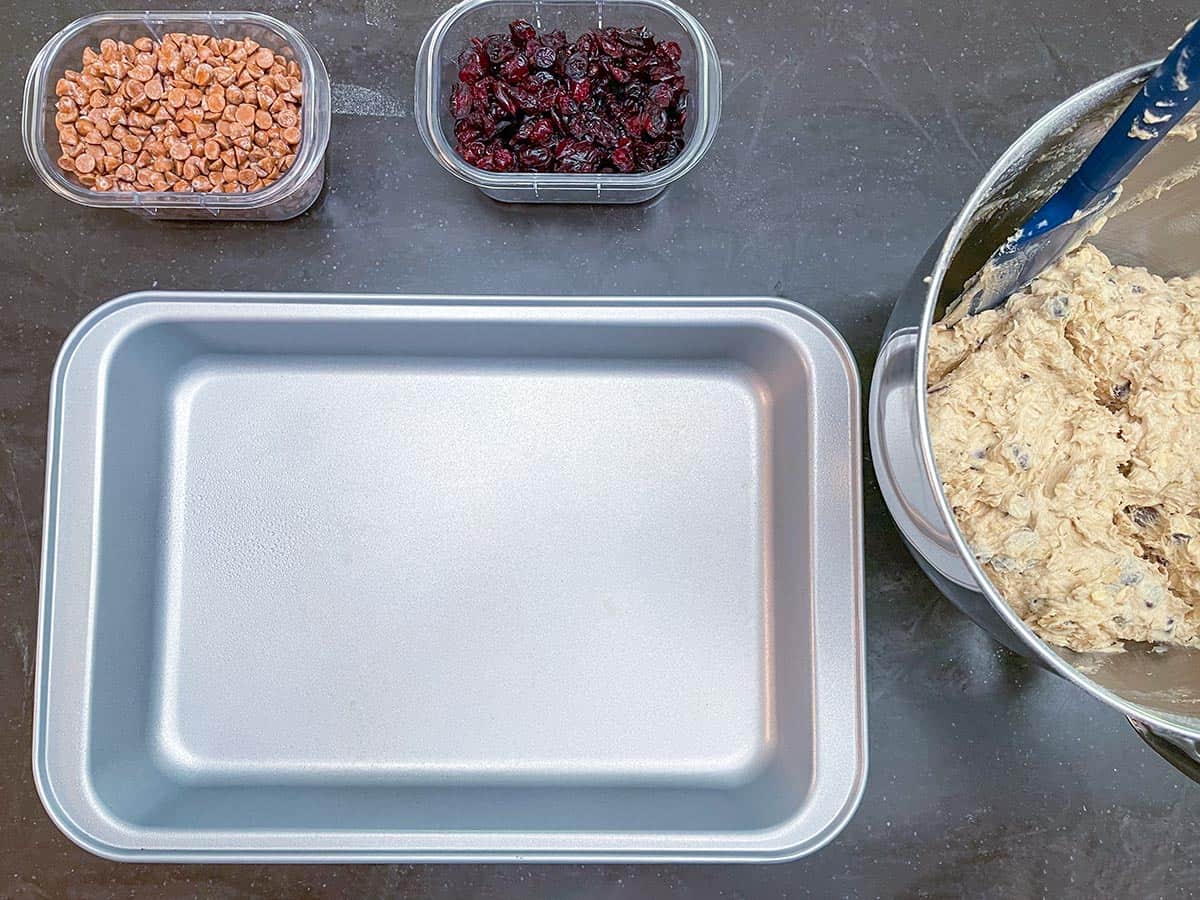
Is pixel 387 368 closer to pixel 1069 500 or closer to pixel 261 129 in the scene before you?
pixel 261 129

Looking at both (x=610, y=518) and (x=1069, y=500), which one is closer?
(x=1069, y=500)

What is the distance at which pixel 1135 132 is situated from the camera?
0.62 metres

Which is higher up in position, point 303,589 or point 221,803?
point 303,589

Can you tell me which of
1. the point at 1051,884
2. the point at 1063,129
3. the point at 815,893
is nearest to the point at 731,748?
the point at 815,893

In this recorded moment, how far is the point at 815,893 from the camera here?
0.90 meters

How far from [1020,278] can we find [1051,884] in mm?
585

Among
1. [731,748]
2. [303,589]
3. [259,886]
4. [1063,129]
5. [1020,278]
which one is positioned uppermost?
[1063,129]

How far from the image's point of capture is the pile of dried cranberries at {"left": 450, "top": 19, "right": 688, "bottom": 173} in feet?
2.82

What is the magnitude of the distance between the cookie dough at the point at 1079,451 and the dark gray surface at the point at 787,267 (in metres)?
0.15

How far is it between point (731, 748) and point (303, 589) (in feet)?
1.47

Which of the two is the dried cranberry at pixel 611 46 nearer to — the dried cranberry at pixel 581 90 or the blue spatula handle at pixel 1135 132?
the dried cranberry at pixel 581 90

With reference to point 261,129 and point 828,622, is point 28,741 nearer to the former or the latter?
point 261,129

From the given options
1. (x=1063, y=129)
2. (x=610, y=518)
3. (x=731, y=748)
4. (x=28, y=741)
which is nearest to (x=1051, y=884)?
(x=731, y=748)

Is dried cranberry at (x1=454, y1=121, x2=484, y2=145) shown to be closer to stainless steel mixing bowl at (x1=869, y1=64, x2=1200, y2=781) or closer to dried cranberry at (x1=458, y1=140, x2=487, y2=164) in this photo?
dried cranberry at (x1=458, y1=140, x2=487, y2=164)
